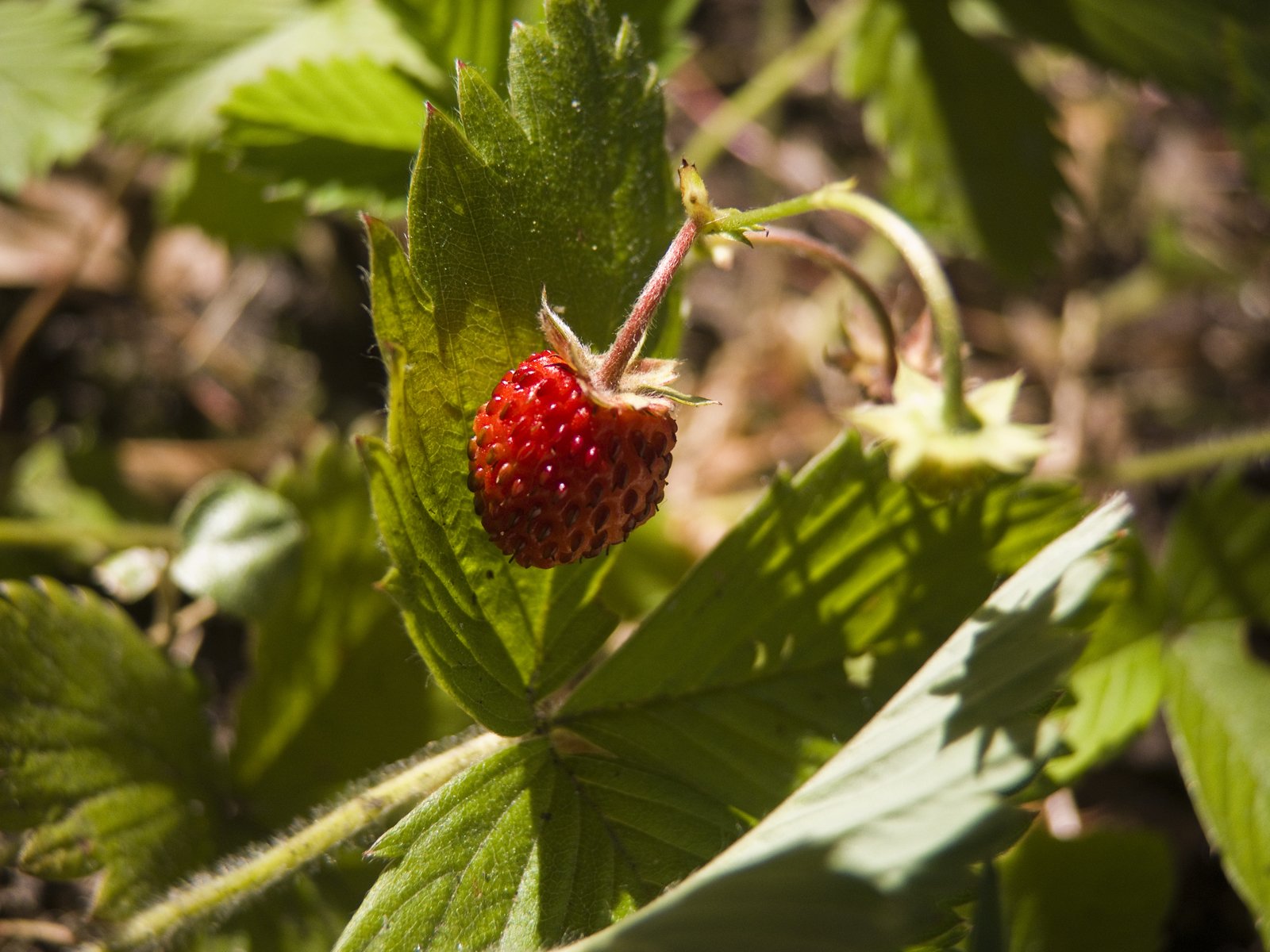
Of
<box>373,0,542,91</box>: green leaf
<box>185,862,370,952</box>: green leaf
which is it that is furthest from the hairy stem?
<box>185,862,370,952</box>: green leaf

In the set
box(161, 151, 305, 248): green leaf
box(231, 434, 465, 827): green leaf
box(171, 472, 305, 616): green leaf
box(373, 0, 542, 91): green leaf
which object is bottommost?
box(231, 434, 465, 827): green leaf

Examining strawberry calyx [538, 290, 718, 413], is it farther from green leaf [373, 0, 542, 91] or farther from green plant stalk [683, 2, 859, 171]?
green plant stalk [683, 2, 859, 171]

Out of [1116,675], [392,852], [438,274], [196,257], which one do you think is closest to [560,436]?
[438,274]

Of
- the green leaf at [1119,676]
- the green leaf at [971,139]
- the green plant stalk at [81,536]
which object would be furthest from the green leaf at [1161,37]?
the green plant stalk at [81,536]

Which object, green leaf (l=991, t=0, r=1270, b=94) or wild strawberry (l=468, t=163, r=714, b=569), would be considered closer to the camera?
wild strawberry (l=468, t=163, r=714, b=569)

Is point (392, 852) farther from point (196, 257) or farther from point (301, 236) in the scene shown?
point (196, 257)

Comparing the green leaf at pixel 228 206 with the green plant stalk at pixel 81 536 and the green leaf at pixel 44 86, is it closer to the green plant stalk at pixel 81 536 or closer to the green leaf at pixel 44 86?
the green leaf at pixel 44 86

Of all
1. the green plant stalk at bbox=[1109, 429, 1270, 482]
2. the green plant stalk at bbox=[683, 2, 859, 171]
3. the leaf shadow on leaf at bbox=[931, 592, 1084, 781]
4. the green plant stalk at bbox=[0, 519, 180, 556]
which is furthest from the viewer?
the green plant stalk at bbox=[683, 2, 859, 171]

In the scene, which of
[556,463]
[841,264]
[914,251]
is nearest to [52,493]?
[556,463]
